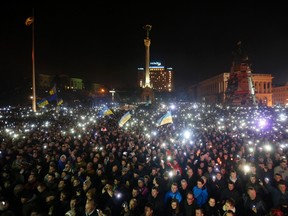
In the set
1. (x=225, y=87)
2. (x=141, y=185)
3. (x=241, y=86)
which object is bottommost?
(x=141, y=185)

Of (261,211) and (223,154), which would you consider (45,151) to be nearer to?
(223,154)

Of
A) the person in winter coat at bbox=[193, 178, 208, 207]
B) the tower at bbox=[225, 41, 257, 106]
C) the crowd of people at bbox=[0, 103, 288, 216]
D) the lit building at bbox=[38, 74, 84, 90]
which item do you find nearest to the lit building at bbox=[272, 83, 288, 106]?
the tower at bbox=[225, 41, 257, 106]

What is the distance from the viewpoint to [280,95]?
10206cm

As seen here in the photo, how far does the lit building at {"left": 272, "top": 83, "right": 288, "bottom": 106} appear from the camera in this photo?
321ft

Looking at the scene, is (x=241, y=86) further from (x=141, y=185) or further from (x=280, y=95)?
(x=280, y=95)

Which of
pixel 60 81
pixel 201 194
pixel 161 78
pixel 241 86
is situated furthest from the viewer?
pixel 161 78

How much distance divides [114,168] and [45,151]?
145 inches

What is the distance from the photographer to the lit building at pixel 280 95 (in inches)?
3851

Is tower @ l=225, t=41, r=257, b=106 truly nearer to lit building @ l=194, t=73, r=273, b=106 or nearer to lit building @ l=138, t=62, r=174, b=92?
lit building @ l=194, t=73, r=273, b=106

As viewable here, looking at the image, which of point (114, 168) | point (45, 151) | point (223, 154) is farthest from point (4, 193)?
point (223, 154)

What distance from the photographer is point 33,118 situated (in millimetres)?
20984

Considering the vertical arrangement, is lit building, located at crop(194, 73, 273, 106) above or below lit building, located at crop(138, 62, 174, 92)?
below

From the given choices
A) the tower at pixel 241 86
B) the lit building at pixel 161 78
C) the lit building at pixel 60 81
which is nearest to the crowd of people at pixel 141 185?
the tower at pixel 241 86

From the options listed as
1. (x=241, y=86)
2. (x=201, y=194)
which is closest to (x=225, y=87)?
(x=241, y=86)
